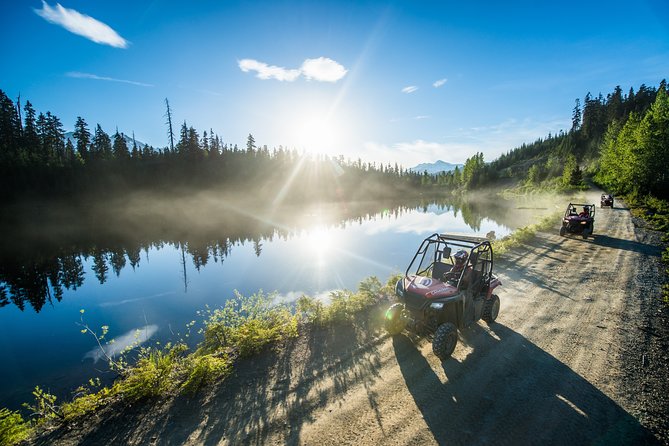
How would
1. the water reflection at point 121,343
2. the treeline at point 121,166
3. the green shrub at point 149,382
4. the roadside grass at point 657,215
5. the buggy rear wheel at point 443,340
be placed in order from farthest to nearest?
the treeline at point 121,166, the roadside grass at point 657,215, the water reflection at point 121,343, the buggy rear wheel at point 443,340, the green shrub at point 149,382

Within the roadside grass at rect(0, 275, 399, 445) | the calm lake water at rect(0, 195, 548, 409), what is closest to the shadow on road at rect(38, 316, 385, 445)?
the roadside grass at rect(0, 275, 399, 445)

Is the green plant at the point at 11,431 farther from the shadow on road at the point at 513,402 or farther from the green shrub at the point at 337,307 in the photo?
the shadow on road at the point at 513,402

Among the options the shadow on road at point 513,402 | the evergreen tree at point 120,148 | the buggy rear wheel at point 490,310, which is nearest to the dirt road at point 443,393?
the shadow on road at point 513,402

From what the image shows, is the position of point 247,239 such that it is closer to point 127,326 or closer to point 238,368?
point 127,326

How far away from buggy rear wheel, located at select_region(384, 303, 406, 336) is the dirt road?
380mm

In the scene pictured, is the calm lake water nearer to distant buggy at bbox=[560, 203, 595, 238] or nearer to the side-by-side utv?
the side-by-side utv

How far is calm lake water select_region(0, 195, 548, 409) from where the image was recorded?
1060 cm

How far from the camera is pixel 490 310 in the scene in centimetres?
890

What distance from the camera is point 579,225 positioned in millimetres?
20922

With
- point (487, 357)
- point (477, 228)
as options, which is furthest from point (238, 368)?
point (477, 228)

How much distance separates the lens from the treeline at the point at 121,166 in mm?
52656

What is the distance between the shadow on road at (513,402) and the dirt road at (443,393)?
2cm

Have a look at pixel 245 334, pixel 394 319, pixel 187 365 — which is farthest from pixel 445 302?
pixel 187 365

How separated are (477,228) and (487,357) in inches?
1206
